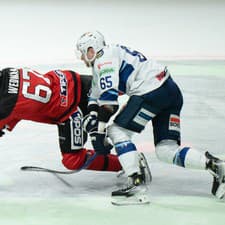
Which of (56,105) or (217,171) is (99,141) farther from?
(217,171)

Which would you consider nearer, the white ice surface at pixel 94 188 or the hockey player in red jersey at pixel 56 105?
the white ice surface at pixel 94 188

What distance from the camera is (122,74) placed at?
3082mm

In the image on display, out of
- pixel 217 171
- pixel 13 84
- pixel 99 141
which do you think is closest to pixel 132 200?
pixel 99 141

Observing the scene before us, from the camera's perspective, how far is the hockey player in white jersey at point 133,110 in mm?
2992

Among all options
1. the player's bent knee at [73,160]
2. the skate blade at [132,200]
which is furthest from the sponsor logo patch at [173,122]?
the player's bent knee at [73,160]

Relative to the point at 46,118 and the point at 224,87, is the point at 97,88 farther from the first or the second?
the point at 224,87

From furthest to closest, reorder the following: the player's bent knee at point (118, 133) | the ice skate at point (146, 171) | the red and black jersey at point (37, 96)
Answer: the ice skate at point (146, 171) < the red and black jersey at point (37, 96) < the player's bent knee at point (118, 133)

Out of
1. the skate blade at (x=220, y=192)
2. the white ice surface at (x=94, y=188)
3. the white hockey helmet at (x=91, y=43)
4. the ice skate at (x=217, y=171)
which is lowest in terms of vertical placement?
the white ice surface at (x=94, y=188)

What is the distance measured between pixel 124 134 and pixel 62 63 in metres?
3.96

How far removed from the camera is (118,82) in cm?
299

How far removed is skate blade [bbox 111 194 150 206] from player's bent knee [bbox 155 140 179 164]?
0.93 feet

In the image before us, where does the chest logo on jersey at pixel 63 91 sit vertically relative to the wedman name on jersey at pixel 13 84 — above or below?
below

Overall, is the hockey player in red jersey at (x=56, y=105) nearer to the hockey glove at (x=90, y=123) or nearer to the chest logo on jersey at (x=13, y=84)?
the chest logo on jersey at (x=13, y=84)

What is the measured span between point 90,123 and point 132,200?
46 cm
